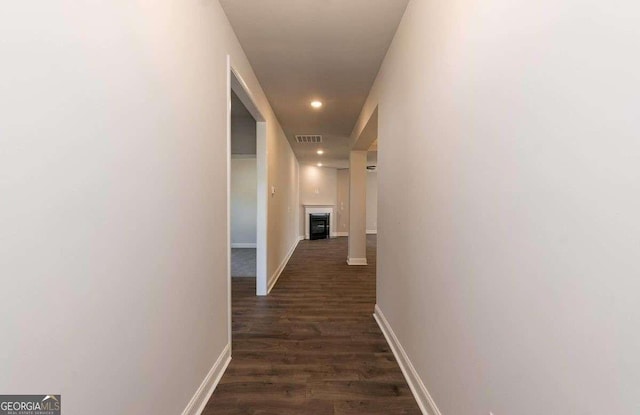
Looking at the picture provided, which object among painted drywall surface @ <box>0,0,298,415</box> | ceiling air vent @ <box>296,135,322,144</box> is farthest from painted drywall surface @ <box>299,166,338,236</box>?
painted drywall surface @ <box>0,0,298,415</box>

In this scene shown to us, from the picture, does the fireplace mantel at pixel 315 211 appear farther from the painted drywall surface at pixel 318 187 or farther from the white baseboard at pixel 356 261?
the white baseboard at pixel 356 261

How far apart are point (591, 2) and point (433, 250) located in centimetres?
112

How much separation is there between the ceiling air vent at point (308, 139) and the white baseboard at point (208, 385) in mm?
4383

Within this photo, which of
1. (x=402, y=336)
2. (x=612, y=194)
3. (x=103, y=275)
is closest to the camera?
(x=612, y=194)

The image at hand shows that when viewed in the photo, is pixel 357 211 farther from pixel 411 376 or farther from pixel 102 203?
pixel 102 203

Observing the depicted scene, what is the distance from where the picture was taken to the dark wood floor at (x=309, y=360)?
1704mm

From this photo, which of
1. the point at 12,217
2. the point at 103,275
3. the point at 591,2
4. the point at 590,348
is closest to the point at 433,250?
the point at 590,348

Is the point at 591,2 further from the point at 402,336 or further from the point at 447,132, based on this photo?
the point at 402,336

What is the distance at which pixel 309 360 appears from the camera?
2.17m

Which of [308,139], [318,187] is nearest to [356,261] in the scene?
[308,139]

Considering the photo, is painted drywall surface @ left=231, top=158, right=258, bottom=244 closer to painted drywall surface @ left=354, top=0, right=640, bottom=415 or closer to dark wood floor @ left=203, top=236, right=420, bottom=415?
dark wood floor @ left=203, top=236, right=420, bottom=415

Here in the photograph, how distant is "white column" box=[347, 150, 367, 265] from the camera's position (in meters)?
5.66

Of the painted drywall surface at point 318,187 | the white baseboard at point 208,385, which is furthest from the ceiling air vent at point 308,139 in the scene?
the white baseboard at point 208,385

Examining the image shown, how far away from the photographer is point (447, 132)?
54.6 inches
